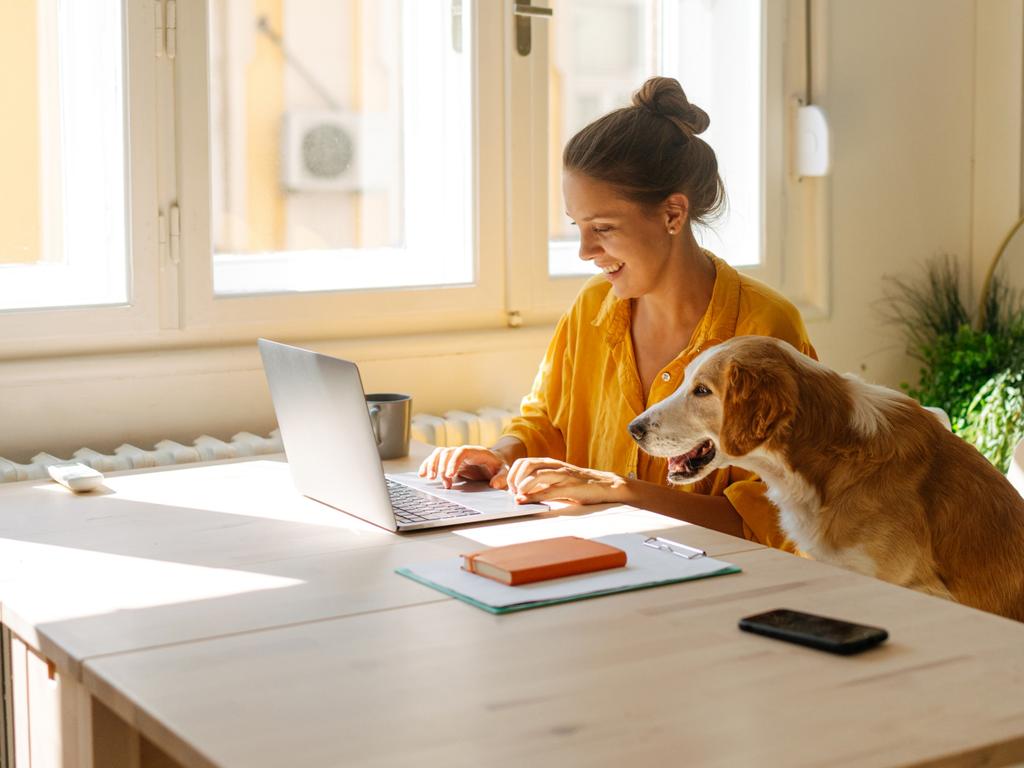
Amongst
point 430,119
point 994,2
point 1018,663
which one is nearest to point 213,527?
point 1018,663

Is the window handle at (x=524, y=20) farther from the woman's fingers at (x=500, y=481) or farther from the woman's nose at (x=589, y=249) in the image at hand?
the woman's fingers at (x=500, y=481)

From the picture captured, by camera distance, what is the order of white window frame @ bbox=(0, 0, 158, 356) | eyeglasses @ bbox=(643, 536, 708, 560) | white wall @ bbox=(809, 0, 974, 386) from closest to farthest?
eyeglasses @ bbox=(643, 536, 708, 560), white window frame @ bbox=(0, 0, 158, 356), white wall @ bbox=(809, 0, 974, 386)

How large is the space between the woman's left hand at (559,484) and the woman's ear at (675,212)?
527 mm

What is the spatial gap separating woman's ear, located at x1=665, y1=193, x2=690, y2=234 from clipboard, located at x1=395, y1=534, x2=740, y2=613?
2.54 feet

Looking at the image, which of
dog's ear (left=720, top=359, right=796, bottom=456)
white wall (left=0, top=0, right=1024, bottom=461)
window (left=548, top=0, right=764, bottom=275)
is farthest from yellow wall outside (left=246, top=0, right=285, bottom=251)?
dog's ear (left=720, top=359, right=796, bottom=456)

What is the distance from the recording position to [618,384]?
2230 mm

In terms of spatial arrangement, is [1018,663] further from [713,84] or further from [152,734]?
[713,84]

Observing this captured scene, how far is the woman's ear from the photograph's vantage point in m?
2.18

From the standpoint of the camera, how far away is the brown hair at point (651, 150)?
214 centimetres

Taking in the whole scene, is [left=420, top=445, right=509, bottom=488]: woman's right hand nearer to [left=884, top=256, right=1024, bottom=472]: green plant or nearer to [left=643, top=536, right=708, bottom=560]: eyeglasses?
[left=643, top=536, right=708, bottom=560]: eyeglasses

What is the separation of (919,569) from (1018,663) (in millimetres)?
657

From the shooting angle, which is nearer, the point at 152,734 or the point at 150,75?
the point at 152,734

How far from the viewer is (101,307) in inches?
99.0

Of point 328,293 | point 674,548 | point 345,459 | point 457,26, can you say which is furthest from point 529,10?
point 674,548
